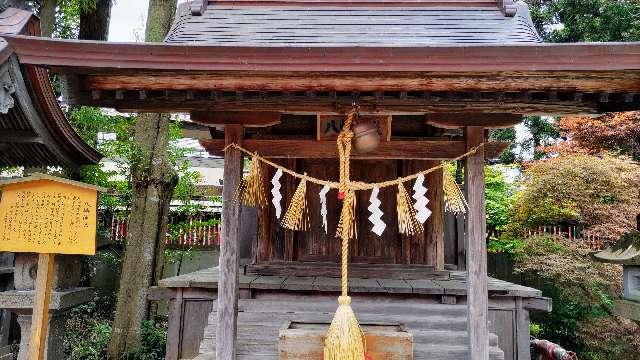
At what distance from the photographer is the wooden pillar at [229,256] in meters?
4.56

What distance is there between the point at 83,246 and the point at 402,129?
4500mm

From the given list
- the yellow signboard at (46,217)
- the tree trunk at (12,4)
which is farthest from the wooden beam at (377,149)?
the tree trunk at (12,4)

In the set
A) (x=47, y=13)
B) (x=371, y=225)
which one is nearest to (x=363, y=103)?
(x=371, y=225)

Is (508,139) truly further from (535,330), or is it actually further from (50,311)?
(50,311)

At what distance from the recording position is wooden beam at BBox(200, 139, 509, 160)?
182 inches

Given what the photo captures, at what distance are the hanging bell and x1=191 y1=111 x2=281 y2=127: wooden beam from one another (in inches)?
34.3

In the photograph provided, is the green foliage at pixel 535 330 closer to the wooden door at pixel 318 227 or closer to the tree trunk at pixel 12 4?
the wooden door at pixel 318 227

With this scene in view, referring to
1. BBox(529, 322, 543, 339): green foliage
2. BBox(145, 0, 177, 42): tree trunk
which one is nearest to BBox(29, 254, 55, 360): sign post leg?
BBox(145, 0, 177, 42): tree trunk

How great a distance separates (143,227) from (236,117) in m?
4.78

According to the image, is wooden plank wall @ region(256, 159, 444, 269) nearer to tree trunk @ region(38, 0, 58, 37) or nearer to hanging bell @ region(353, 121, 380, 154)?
hanging bell @ region(353, 121, 380, 154)

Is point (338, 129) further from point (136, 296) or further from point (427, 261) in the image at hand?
point (136, 296)

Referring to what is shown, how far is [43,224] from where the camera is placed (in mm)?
4254

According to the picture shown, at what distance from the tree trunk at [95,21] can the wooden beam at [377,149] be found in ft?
32.7

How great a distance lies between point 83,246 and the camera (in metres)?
4.27
